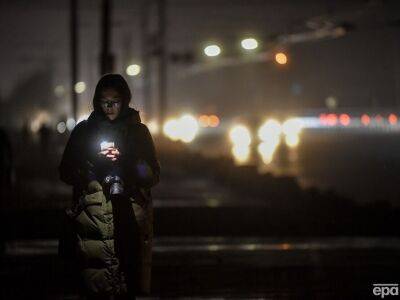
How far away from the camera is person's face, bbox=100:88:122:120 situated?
766cm

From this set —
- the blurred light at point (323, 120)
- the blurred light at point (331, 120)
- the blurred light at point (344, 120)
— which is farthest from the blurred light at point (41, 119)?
the blurred light at point (344, 120)

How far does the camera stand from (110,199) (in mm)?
7613

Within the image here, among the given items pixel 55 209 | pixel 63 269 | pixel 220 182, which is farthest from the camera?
pixel 220 182

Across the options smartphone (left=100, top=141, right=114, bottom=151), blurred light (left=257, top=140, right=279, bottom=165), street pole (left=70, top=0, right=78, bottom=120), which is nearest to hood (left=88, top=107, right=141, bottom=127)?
smartphone (left=100, top=141, right=114, bottom=151)

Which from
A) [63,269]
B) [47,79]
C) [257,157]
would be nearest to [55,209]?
[63,269]

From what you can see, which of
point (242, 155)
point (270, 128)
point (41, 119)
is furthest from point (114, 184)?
point (270, 128)

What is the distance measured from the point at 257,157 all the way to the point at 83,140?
37322mm

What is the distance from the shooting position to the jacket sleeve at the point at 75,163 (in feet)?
25.1

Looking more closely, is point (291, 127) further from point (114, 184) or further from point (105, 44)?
point (114, 184)

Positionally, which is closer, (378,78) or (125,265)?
(125,265)

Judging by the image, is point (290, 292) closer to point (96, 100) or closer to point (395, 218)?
point (96, 100)

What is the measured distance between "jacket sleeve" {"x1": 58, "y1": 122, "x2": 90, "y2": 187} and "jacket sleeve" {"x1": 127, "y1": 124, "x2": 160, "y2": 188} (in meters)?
0.36

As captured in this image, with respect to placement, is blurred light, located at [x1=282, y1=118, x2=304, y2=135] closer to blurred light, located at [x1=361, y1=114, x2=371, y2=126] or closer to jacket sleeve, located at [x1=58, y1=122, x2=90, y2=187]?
blurred light, located at [x1=361, y1=114, x2=371, y2=126]

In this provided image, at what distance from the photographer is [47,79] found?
574 feet
